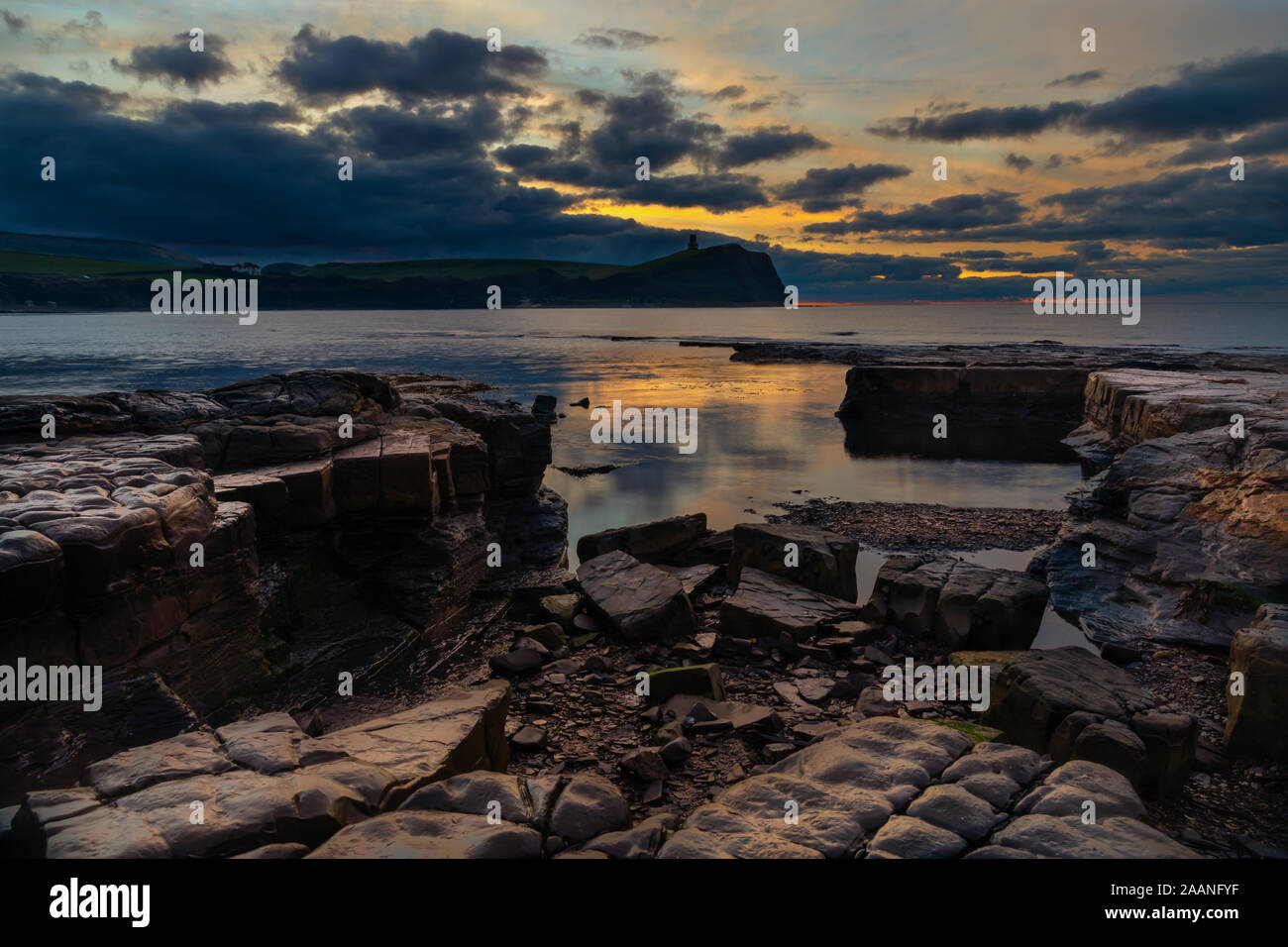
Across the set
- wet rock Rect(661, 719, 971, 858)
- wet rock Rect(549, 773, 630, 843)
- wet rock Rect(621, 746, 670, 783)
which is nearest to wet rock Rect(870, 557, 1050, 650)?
wet rock Rect(661, 719, 971, 858)

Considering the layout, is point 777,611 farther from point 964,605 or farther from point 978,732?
point 978,732

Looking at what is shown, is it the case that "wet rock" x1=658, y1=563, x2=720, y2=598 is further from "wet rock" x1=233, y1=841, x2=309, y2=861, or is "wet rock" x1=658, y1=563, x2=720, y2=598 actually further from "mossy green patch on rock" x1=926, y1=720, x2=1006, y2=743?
"wet rock" x1=233, y1=841, x2=309, y2=861

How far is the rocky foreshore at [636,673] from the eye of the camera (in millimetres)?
4121

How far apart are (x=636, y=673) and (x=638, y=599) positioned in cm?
164

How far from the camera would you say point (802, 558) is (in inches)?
444

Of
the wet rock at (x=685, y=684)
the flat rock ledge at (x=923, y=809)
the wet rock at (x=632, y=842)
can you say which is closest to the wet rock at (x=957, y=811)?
the flat rock ledge at (x=923, y=809)

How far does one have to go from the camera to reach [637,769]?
6.07 meters

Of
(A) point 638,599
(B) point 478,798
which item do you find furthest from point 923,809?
(A) point 638,599

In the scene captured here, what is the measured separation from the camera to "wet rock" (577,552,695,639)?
9.62 metres

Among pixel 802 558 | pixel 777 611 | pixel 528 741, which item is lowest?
pixel 528 741

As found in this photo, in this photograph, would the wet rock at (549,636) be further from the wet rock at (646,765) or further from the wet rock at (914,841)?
the wet rock at (914,841)

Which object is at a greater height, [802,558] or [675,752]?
[802,558]
